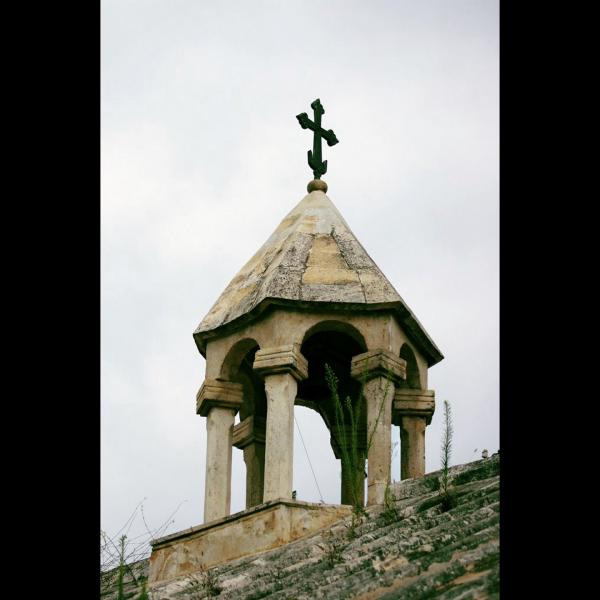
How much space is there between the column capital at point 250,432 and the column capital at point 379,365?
1737 millimetres

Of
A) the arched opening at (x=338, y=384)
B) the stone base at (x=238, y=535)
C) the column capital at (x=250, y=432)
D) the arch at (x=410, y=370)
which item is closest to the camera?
the stone base at (x=238, y=535)

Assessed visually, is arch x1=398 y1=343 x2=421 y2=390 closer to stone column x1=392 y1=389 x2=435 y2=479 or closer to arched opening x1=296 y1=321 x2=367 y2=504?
stone column x1=392 y1=389 x2=435 y2=479

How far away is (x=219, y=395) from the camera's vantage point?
10.2 m

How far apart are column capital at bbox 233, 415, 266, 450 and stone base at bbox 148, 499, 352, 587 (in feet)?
7.98

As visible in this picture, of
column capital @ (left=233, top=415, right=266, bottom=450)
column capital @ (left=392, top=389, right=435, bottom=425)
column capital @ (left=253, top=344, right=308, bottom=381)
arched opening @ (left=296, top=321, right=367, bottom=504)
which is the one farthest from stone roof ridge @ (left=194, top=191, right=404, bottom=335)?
column capital @ (left=233, top=415, right=266, bottom=450)

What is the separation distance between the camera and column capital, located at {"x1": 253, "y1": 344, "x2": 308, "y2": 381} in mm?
9570

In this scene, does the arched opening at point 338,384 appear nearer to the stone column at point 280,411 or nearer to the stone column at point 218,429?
the stone column at point 218,429

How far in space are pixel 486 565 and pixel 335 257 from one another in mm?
7178

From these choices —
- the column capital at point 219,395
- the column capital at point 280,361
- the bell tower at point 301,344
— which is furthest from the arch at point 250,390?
the column capital at point 280,361

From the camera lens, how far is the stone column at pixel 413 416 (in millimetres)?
10453

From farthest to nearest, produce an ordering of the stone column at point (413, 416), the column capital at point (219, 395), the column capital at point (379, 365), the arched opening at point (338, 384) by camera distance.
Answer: the arched opening at point (338, 384)
the stone column at point (413, 416)
the column capital at point (219, 395)
the column capital at point (379, 365)

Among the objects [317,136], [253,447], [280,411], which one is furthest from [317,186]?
[280,411]
